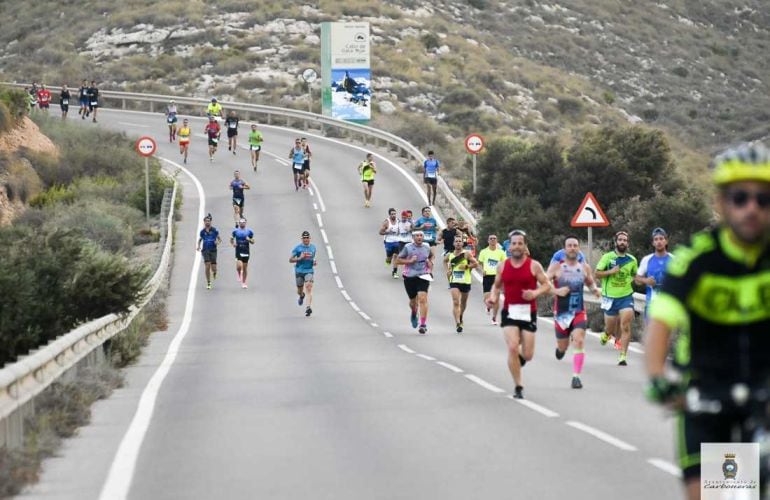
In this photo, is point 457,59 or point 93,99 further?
point 457,59

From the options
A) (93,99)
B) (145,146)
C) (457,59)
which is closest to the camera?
(145,146)

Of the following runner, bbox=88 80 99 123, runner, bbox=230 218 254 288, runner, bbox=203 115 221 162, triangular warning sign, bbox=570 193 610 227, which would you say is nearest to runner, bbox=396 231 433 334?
triangular warning sign, bbox=570 193 610 227

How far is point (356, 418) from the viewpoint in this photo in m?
14.4

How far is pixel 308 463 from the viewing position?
11.4m

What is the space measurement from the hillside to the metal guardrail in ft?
159

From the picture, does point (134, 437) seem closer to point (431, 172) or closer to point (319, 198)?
point (431, 172)

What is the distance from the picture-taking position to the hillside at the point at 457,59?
274 ft

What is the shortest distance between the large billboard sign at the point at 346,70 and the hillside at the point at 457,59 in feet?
11.0

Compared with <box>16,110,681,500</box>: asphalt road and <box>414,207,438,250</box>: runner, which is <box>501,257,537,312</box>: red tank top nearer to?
<box>16,110,681,500</box>: asphalt road

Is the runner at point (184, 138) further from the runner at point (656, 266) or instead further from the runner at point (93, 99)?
the runner at point (656, 266)

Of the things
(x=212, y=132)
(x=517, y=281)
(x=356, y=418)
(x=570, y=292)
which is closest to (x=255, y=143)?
(x=212, y=132)

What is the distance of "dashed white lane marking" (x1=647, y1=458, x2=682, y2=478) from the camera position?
411 inches

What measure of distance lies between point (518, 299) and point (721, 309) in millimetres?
9837

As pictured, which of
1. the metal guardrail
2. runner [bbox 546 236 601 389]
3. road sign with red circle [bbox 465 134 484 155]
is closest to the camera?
the metal guardrail
